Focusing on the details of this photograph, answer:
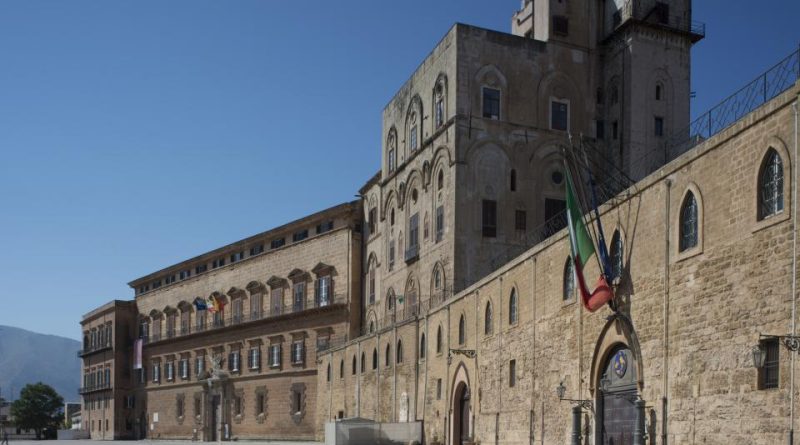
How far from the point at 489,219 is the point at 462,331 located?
29.8 ft

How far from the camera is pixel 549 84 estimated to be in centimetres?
4091

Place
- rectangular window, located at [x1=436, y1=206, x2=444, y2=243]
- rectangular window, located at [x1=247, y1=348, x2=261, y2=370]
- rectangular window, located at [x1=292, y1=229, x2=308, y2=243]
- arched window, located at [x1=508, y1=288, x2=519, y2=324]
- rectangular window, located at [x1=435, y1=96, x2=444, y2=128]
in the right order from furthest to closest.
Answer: rectangular window, located at [x1=247, y1=348, x2=261, y2=370]
rectangular window, located at [x1=292, y1=229, x2=308, y2=243]
rectangular window, located at [x1=435, y1=96, x2=444, y2=128]
rectangular window, located at [x1=436, y1=206, x2=444, y2=243]
arched window, located at [x1=508, y1=288, x2=519, y2=324]

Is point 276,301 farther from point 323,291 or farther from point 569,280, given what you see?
point 569,280

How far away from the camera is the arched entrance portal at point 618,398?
1962 centimetres

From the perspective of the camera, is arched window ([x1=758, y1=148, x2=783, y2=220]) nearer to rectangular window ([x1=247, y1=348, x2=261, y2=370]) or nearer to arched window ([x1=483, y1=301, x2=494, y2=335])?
arched window ([x1=483, y1=301, x2=494, y2=335])

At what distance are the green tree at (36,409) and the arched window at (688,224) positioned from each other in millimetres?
95265

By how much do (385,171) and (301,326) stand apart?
14907 mm

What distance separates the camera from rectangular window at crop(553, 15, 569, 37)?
41.6 meters

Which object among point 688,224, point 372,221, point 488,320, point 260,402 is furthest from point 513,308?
point 260,402

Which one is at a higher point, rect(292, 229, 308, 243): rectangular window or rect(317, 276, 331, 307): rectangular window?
rect(292, 229, 308, 243): rectangular window

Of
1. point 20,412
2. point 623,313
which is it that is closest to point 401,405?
point 623,313

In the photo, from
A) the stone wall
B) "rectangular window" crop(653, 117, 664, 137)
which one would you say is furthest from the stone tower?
the stone wall

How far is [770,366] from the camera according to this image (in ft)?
48.0

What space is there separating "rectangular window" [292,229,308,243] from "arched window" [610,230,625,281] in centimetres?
4008
